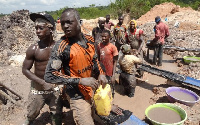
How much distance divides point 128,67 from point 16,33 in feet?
17.5

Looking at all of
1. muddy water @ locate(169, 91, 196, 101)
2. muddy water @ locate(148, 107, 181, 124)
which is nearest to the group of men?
muddy water @ locate(148, 107, 181, 124)

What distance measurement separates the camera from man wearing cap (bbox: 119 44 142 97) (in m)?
4.19

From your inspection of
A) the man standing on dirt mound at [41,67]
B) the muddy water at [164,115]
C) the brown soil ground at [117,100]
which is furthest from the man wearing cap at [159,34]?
the man standing on dirt mound at [41,67]

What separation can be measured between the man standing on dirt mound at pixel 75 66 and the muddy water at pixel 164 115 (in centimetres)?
132

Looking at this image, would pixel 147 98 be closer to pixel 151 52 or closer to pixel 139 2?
pixel 151 52

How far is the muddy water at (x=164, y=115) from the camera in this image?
2832 mm

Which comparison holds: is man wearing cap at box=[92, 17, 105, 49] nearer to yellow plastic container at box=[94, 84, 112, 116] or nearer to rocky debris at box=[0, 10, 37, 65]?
rocky debris at box=[0, 10, 37, 65]

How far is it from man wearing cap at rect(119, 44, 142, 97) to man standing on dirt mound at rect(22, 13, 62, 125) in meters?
2.05

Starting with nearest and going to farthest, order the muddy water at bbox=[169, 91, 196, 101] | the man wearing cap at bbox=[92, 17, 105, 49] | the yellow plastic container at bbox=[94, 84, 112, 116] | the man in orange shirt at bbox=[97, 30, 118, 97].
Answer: the yellow plastic container at bbox=[94, 84, 112, 116]
the muddy water at bbox=[169, 91, 196, 101]
the man in orange shirt at bbox=[97, 30, 118, 97]
the man wearing cap at bbox=[92, 17, 105, 49]

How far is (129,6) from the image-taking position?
26469 mm

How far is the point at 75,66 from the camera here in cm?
200

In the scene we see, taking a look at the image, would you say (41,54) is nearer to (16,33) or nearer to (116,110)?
(116,110)

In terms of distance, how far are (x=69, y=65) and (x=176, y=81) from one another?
3.45m

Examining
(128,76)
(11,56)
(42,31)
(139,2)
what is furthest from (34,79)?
(139,2)
